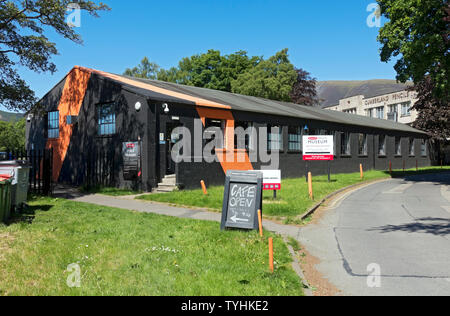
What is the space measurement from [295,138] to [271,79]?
72.0 ft

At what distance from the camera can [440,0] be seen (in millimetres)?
18125

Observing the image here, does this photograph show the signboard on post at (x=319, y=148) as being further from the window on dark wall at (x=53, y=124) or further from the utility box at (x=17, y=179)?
the window on dark wall at (x=53, y=124)

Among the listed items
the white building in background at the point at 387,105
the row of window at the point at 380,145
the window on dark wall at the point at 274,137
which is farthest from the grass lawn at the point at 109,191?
the white building in background at the point at 387,105

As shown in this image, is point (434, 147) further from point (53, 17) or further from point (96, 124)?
point (53, 17)

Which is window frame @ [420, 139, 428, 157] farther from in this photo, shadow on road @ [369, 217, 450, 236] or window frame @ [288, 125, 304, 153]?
shadow on road @ [369, 217, 450, 236]

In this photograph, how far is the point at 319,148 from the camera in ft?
64.7

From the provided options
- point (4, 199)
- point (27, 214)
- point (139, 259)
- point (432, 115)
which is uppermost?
point (432, 115)

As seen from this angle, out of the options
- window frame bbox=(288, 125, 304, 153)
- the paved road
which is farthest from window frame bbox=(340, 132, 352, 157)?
the paved road

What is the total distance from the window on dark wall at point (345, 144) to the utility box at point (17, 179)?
2415 cm

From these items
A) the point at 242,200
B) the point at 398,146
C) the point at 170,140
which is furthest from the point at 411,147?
the point at 242,200

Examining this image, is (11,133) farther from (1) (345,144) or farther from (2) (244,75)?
(1) (345,144)

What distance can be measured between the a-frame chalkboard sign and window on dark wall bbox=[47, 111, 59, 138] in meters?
16.1

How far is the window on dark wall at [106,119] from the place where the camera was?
17906 mm
